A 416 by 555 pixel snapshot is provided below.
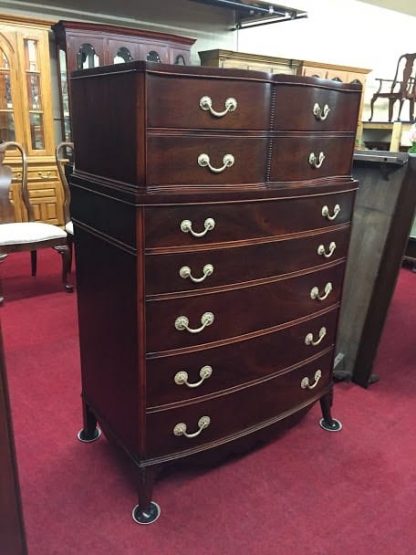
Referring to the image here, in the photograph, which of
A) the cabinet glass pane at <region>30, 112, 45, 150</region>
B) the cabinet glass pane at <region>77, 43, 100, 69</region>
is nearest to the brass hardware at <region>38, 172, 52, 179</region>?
the cabinet glass pane at <region>30, 112, 45, 150</region>

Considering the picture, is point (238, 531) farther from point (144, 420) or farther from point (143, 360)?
point (143, 360)

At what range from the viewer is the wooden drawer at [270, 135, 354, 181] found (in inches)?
50.8

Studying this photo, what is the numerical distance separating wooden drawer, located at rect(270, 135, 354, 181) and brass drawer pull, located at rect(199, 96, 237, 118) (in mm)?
170

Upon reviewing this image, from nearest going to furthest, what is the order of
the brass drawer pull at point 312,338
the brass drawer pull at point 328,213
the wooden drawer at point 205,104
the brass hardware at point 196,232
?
the wooden drawer at point 205,104 → the brass hardware at point 196,232 → the brass drawer pull at point 328,213 → the brass drawer pull at point 312,338

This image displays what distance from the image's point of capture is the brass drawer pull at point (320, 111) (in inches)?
51.7

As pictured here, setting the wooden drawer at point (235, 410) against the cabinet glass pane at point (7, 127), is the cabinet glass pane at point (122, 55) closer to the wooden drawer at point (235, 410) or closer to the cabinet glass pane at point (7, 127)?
the cabinet glass pane at point (7, 127)

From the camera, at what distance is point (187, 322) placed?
1257 millimetres

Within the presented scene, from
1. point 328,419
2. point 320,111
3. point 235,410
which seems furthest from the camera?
point 328,419

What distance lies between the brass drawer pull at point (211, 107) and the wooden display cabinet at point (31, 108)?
11.7 ft

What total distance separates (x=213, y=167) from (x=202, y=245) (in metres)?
0.20

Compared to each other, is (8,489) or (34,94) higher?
(34,94)

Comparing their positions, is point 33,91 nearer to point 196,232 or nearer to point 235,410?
point 196,232

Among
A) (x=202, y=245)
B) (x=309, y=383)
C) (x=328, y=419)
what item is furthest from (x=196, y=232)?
(x=328, y=419)

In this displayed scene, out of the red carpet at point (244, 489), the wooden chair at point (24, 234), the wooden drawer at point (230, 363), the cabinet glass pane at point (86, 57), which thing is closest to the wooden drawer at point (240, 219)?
the wooden drawer at point (230, 363)
